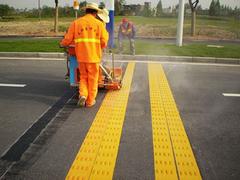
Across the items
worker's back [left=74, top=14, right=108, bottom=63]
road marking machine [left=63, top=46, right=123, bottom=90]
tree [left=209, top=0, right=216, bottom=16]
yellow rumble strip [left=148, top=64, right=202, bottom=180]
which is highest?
tree [left=209, top=0, right=216, bottom=16]

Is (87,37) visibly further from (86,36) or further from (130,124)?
(130,124)

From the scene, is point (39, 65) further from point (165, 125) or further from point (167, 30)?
point (167, 30)

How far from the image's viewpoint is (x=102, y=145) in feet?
12.1

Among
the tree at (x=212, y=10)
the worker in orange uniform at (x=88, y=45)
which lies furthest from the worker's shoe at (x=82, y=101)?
the tree at (x=212, y=10)

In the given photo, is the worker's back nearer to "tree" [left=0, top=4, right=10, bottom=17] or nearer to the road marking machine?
the road marking machine

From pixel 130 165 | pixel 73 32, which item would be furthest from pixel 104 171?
pixel 73 32

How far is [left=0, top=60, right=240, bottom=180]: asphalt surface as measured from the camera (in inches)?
126

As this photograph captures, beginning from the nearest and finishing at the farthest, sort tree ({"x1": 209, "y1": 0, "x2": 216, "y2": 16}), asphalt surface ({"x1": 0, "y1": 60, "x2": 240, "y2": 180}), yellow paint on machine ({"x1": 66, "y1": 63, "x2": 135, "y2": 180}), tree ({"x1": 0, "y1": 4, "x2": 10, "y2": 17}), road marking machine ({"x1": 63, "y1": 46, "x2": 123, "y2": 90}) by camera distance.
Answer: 1. yellow paint on machine ({"x1": 66, "y1": 63, "x2": 135, "y2": 180})
2. asphalt surface ({"x1": 0, "y1": 60, "x2": 240, "y2": 180})
3. road marking machine ({"x1": 63, "y1": 46, "x2": 123, "y2": 90})
4. tree ({"x1": 209, "y1": 0, "x2": 216, "y2": 16})
5. tree ({"x1": 0, "y1": 4, "x2": 10, "y2": 17})

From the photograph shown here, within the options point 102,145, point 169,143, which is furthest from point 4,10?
point 169,143

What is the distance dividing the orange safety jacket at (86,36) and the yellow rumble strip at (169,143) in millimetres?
1352

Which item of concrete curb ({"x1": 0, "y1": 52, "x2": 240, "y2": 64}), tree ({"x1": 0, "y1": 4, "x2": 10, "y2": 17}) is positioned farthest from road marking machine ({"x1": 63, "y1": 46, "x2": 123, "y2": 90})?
tree ({"x1": 0, "y1": 4, "x2": 10, "y2": 17})

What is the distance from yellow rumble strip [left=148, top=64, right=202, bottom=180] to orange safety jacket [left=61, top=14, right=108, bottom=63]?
135cm

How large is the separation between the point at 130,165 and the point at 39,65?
6.12 meters

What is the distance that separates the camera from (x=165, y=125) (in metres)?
4.34
